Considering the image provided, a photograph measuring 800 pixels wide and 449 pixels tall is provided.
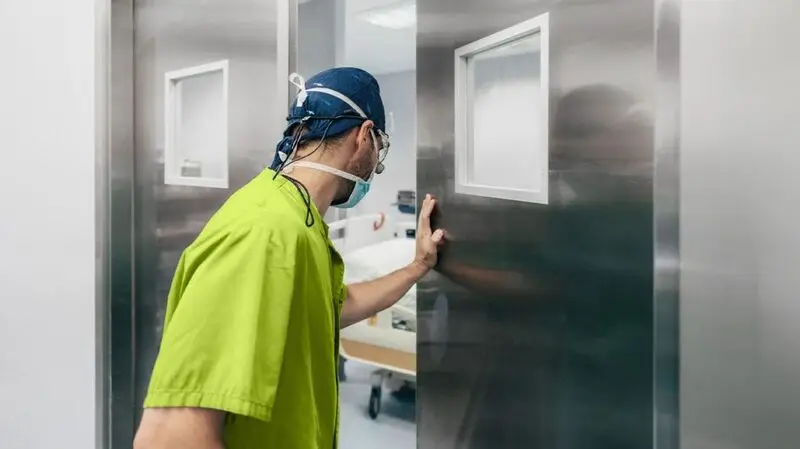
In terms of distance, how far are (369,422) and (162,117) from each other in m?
1.98

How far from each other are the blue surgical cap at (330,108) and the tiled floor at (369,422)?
69.8 inches

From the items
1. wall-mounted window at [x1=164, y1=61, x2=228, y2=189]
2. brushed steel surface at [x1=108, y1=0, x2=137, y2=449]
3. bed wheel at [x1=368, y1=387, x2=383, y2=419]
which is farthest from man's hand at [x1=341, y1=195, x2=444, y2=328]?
bed wheel at [x1=368, y1=387, x2=383, y2=419]

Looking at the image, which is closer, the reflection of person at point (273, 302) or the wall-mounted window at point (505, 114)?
the reflection of person at point (273, 302)

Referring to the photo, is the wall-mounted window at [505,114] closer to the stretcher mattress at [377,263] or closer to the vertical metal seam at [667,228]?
the vertical metal seam at [667,228]

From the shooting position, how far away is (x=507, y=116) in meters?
1.19

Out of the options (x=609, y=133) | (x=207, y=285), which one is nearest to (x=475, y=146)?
(x=609, y=133)

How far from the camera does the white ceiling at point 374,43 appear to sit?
4034mm

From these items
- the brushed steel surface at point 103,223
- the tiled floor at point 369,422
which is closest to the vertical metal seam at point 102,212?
the brushed steel surface at point 103,223

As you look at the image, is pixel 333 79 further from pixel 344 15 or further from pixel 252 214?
pixel 344 15
